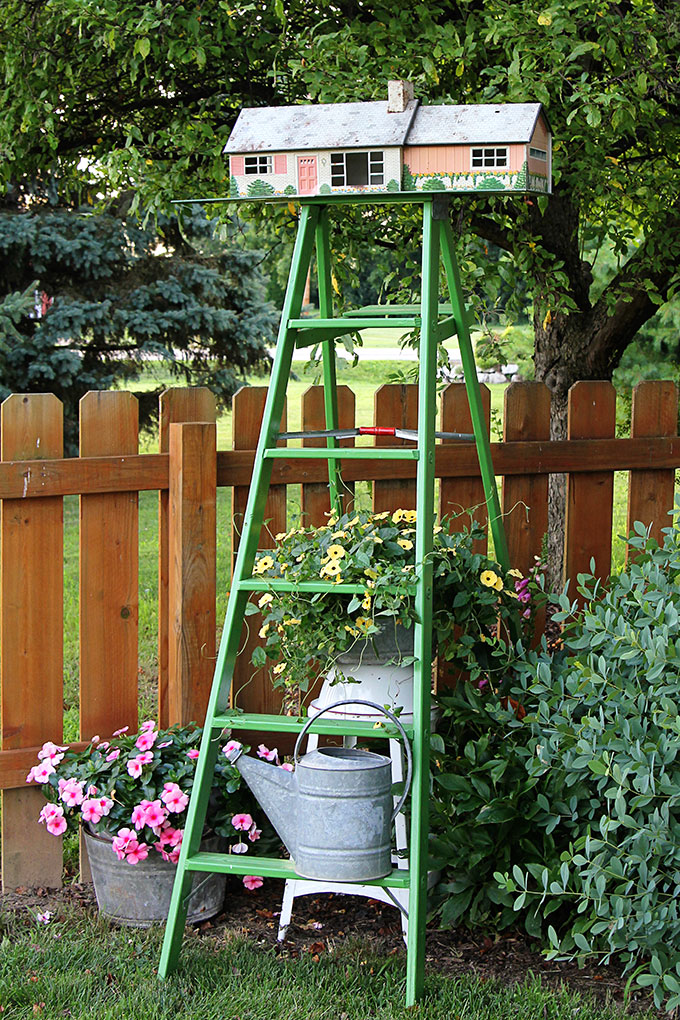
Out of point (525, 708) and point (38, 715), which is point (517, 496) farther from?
point (38, 715)

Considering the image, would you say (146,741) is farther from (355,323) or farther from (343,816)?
(355,323)

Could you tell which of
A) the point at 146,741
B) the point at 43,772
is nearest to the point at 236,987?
the point at 146,741

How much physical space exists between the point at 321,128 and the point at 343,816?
165 centimetres

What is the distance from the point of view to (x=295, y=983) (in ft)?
8.34

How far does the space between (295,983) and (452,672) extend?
91 centimetres

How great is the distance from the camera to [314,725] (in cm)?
254

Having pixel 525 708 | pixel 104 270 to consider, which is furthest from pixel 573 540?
pixel 104 270

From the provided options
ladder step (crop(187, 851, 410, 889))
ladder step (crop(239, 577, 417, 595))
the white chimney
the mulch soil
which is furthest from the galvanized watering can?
the white chimney

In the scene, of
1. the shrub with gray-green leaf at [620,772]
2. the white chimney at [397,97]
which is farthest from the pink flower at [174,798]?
the white chimney at [397,97]

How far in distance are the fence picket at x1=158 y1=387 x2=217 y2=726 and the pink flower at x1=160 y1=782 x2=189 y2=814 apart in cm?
41

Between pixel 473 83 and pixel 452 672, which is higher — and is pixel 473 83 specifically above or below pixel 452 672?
above

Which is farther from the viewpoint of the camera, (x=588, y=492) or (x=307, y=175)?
(x=588, y=492)

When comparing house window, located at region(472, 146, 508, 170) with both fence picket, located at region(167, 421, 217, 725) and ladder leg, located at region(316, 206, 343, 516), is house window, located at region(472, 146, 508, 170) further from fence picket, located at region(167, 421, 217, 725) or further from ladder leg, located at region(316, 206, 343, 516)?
fence picket, located at region(167, 421, 217, 725)

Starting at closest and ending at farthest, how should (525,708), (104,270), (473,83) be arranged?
(525,708) → (473,83) → (104,270)
